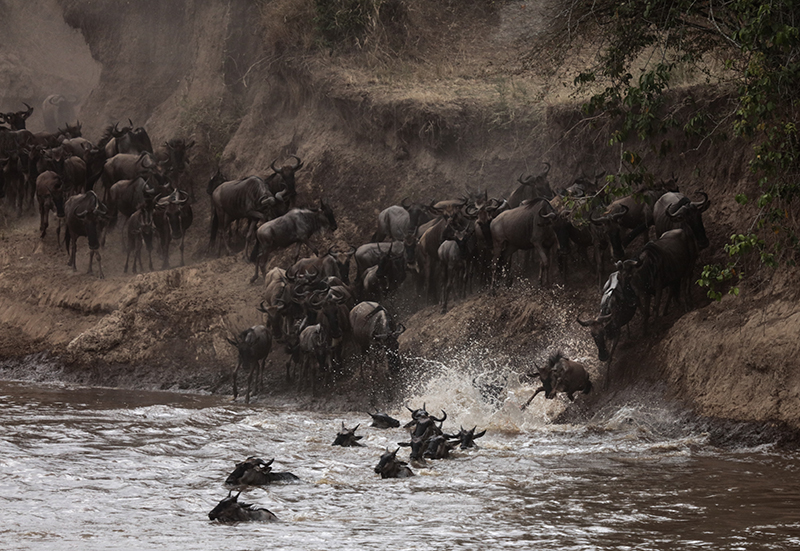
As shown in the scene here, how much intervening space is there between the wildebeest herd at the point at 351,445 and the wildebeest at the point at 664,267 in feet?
10.9

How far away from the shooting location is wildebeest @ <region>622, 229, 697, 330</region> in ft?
42.8

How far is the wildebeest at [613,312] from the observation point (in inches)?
506

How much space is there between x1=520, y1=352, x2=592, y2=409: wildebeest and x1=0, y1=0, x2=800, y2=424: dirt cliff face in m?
0.60

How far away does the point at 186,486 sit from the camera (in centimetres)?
920

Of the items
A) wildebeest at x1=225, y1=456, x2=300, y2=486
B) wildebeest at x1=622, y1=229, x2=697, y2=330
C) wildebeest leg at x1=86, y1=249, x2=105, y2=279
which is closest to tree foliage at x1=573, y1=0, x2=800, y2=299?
wildebeest at x1=622, y1=229, x2=697, y2=330

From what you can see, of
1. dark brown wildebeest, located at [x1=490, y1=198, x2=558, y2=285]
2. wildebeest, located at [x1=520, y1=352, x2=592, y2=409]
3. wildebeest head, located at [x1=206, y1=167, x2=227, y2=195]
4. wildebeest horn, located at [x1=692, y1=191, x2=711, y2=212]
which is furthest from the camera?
wildebeest head, located at [x1=206, y1=167, x2=227, y2=195]

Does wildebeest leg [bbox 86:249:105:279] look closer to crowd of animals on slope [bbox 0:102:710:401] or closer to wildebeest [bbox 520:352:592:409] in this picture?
crowd of animals on slope [bbox 0:102:710:401]

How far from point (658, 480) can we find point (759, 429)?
241cm

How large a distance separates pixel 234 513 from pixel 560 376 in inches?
233

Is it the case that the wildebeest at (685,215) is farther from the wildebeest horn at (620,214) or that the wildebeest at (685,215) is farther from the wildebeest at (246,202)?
the wildebeest at (246,202)

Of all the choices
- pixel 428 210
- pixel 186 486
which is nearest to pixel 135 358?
pixel 428 210

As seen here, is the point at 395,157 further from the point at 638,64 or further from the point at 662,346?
the point at 662,346

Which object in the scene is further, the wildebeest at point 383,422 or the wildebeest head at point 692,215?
the wildebeest head at point 692,215

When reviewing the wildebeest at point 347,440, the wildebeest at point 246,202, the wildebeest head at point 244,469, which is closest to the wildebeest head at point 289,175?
the wildebeest at point 246,202
